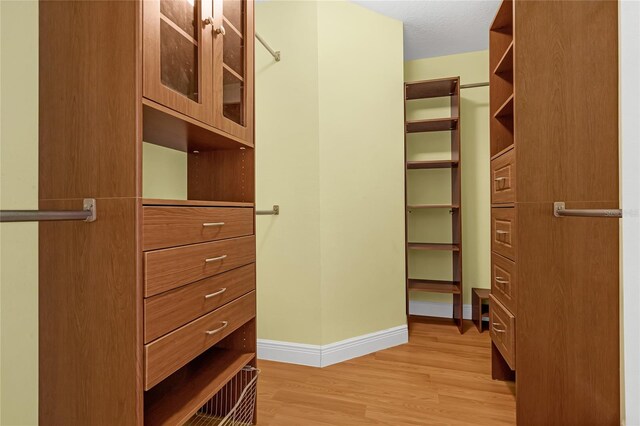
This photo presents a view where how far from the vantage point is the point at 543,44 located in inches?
56.3

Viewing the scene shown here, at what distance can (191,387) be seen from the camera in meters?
1.29

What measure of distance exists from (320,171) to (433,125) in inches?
51.6

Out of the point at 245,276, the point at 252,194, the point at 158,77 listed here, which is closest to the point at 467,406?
the point at 245,276

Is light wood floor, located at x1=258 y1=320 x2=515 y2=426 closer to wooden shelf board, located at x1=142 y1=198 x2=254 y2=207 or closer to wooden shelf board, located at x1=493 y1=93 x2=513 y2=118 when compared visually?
wooden shelf board, located at x1=142 y1=198 x2=254 y2=207

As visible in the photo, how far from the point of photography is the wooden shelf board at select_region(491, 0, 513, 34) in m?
1.80

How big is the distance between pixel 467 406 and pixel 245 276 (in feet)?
4.17

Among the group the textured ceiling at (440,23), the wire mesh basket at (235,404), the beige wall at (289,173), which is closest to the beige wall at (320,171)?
the beige wall at (289,173)

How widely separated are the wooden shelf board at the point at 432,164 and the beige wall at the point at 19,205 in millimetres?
2475

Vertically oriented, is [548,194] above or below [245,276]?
above

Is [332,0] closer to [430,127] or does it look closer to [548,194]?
[430,127]

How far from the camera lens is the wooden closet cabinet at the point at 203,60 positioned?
0.98 metres

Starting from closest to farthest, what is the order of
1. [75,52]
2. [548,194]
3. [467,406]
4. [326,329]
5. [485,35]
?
1. [75,52]
2. [548,194]
3. [467,406]
4. [326,329]
5. [485,35]

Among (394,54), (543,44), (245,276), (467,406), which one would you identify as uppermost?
(394,54)

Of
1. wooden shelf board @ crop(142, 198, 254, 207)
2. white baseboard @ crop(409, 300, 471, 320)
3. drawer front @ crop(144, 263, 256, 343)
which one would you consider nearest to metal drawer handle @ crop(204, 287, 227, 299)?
drawer front @ crop(144, 263, 256, 343)
